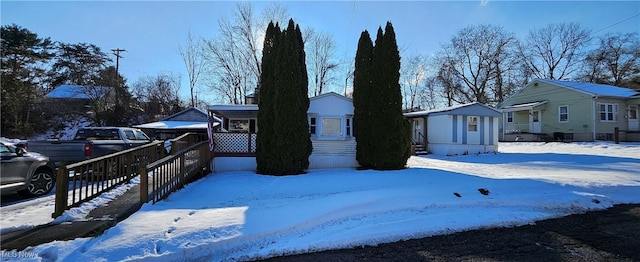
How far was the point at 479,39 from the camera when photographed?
125ft

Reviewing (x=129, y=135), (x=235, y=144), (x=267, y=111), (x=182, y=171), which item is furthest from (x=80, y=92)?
(x=182, y=171)

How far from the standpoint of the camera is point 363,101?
39.8ft

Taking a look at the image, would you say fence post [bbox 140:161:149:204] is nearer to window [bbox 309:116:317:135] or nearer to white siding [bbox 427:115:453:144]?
window [bbox 309:116:317:135]

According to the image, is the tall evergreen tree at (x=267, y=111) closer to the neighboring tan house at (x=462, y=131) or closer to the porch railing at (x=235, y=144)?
the porch railing at (x=235, y=144)

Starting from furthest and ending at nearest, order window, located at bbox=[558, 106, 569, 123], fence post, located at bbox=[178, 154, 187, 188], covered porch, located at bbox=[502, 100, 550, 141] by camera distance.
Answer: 1. covered porch, located at bbox=[502, 100, 550, 141]
2. window, located at bbox=[558, 106, 569, 123]
3. fence post, located at bbox=[178, 154, 187, 188]

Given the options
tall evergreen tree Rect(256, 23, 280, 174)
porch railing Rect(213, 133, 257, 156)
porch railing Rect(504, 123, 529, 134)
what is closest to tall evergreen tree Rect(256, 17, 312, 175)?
tall evergreen tree Rect(256, 23, 280, 174)

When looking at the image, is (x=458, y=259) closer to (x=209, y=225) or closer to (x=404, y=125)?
(x=209, y=225)

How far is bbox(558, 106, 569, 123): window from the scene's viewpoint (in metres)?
23.6

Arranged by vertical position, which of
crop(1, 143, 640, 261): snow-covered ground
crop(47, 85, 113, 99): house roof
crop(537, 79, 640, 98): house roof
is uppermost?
crop(47, 85, 113, 99): house roof

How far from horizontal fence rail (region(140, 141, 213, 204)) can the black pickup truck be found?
328cm

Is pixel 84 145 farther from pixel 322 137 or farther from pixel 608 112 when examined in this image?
pixel 608 112

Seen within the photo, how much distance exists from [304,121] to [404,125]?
3.88 metres

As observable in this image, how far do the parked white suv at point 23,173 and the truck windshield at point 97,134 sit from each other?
150 inches

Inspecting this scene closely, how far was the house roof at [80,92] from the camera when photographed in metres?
30.0
